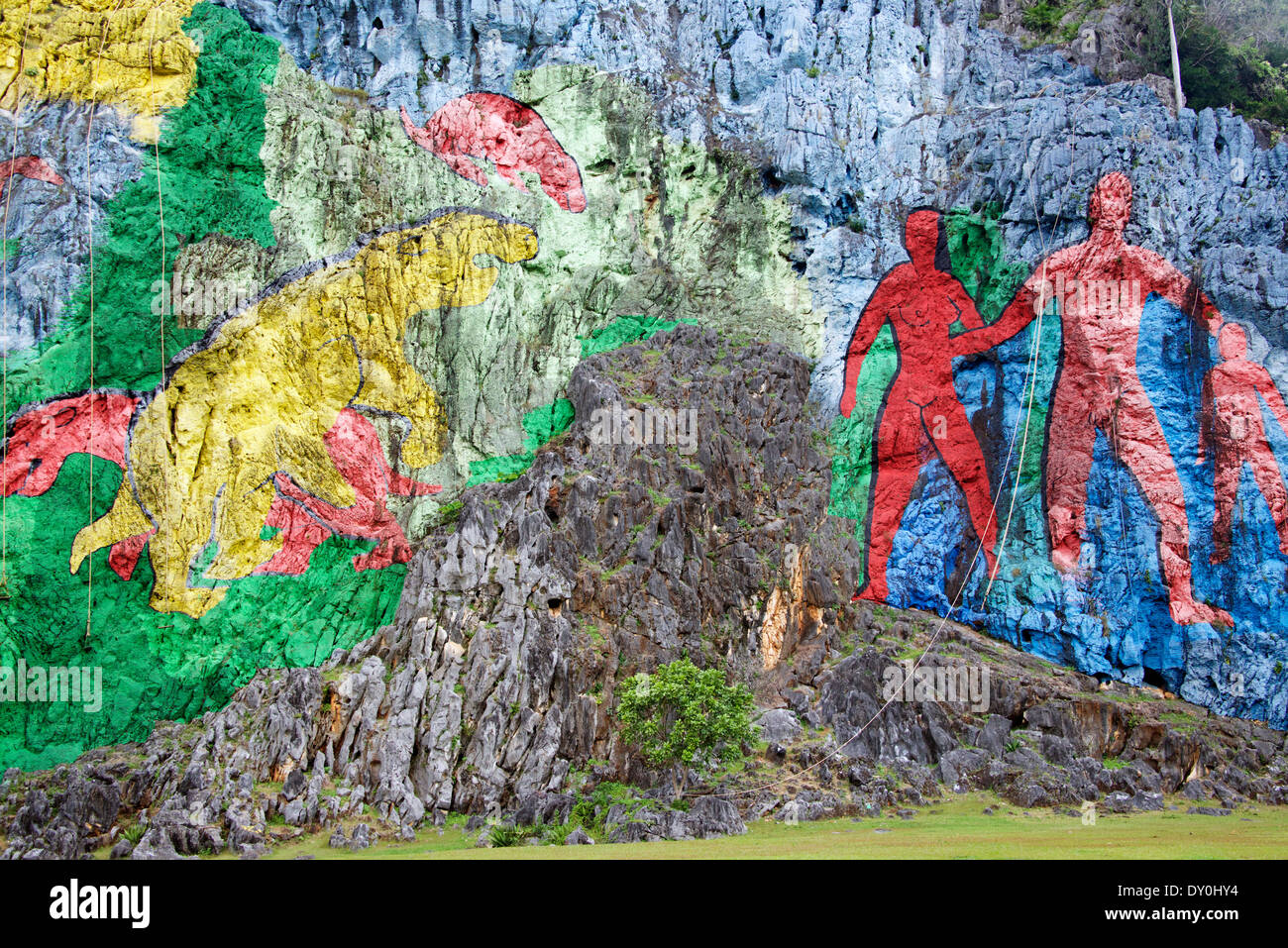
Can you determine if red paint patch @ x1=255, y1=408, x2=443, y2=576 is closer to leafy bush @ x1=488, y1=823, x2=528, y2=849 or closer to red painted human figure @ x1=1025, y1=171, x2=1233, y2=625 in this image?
leafy bush @ x1=488, y1=823, x2=528, y2=849

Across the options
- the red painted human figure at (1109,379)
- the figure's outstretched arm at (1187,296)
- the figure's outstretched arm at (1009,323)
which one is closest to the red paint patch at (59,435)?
the figure's outstretched arm at (1009,323)

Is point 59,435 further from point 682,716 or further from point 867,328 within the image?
point 867,328

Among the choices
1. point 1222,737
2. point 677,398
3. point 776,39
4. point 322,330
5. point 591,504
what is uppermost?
point 776,39

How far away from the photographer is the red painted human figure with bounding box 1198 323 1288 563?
123 feet

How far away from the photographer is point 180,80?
40844mm

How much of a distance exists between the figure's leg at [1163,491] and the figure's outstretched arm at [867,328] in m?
10.6

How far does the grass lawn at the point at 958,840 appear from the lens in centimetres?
2373

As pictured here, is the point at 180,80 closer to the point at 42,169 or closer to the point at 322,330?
the point at 42,169

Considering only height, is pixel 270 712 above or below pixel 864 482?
below

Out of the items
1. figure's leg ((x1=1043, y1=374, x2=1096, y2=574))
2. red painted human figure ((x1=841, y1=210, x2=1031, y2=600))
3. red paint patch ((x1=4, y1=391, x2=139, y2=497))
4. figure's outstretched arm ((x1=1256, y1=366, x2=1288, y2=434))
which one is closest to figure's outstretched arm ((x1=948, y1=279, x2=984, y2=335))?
red painted human figure ((x1=841, y1=210, x2=1031, y2=600))

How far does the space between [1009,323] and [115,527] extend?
35850mm

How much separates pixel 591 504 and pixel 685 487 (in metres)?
4.09

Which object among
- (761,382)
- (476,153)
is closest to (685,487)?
(761,382)

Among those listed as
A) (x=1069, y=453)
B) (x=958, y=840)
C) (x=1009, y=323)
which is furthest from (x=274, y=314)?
(x=1069, y=453)
